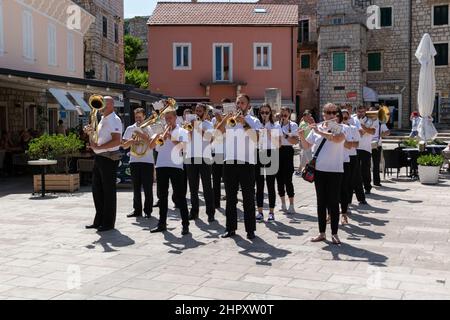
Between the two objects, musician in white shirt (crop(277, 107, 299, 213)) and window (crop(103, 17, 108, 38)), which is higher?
window (crop(103, 17, 108, 38))

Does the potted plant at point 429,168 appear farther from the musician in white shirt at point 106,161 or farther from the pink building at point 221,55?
the pink building at point 221,55

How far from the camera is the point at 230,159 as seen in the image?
776 centimetres

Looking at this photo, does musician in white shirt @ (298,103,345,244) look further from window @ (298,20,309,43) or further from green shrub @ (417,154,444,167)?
window @ (298,20,309,43)

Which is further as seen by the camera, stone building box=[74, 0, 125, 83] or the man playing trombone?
stone building box=[74, 0, 125, 83]

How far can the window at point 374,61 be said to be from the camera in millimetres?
39219

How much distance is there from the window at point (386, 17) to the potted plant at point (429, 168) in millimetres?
27234

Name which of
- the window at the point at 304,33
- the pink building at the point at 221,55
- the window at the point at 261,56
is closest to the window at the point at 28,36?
the pink building at the point at 221,55

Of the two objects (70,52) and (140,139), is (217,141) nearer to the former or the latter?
(140,139)

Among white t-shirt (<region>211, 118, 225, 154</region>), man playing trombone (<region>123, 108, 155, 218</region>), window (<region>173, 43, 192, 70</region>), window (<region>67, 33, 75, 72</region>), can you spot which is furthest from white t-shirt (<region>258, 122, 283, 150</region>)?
window (<region>173, 43, 192, 70</region>)

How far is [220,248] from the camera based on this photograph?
7.16m

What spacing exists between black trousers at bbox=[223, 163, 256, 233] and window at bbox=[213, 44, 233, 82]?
26160 mm

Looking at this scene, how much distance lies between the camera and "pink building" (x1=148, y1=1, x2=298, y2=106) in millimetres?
33188

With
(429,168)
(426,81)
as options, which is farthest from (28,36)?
(429,168)
